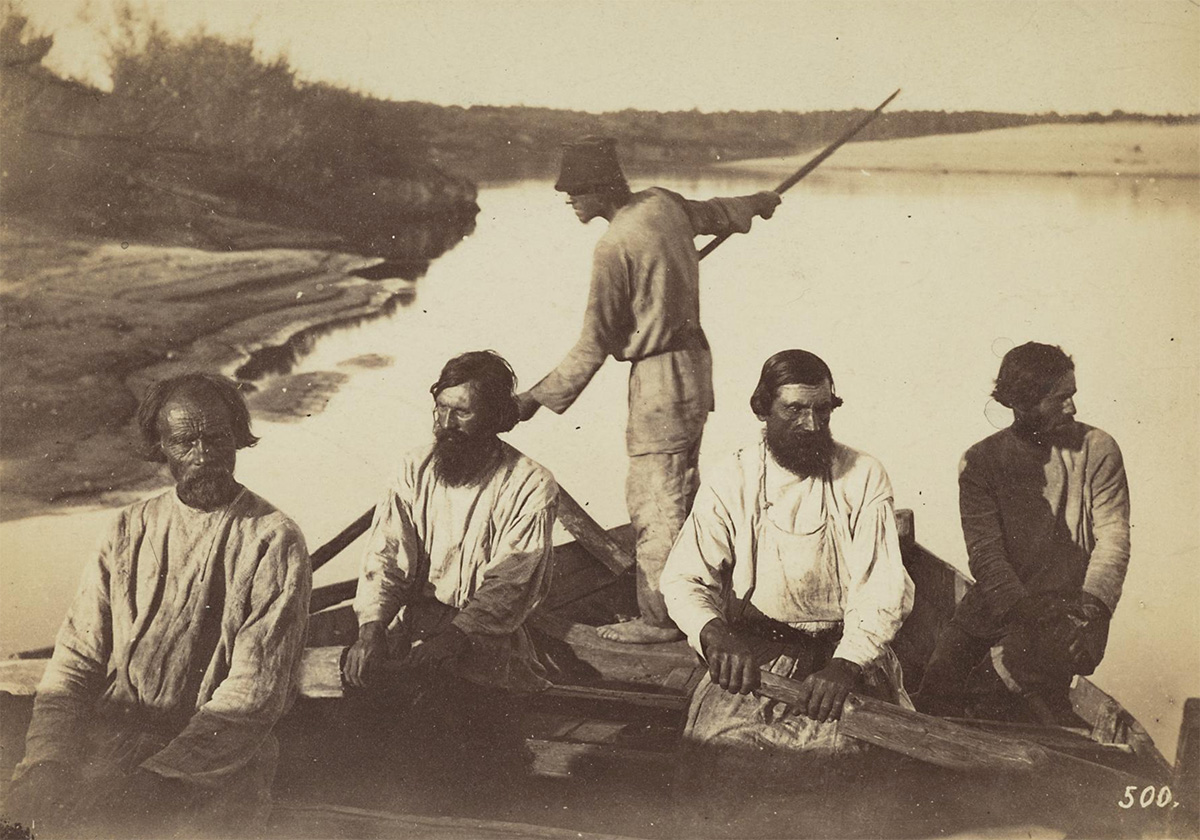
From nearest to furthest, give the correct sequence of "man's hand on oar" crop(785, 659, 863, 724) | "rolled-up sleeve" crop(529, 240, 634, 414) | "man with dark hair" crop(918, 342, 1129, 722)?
"man's hand on oar" crop(785, 659, 863, 724), "man with dark hair" crop(918, 342, 1129, 722), "rolled-up sleeve" crop(529, 240, 634, 414)

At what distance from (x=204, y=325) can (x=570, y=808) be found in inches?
93.5

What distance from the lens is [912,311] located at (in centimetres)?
676

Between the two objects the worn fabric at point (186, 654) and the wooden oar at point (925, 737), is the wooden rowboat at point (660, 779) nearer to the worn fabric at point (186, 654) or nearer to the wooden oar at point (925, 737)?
the wooden oar at point (925, 737)

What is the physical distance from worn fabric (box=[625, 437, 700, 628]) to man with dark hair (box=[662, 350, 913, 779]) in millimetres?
472

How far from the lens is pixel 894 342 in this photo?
675 centimetres

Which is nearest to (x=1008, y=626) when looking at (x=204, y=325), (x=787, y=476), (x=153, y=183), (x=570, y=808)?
(x=787, y=476)

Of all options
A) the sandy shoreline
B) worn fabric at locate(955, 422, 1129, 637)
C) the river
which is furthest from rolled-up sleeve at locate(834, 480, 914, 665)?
the sandy shoreline

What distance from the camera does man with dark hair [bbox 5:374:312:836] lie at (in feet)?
19.8

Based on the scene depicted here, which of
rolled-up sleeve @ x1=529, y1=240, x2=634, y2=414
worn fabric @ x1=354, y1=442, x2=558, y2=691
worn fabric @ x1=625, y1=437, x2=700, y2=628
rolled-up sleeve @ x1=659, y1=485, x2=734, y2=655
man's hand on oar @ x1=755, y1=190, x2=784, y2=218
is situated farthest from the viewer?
man's hand on oar @ x1=755, y1=190, x2=784, y2=218

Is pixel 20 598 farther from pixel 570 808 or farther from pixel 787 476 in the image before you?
pixel 787 476

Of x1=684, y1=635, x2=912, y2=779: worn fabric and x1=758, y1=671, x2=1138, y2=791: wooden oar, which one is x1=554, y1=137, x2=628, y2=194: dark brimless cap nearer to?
x1=684, y1=635, x2=912, y2=779: worn fabric

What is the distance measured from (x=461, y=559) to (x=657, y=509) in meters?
0.77

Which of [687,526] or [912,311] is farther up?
[912,311]

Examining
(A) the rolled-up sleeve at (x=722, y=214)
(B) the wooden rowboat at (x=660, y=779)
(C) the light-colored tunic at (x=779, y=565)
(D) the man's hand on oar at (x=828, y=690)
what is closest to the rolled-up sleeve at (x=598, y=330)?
(A) the rolled-up sleeve at (x=722, y=214)
